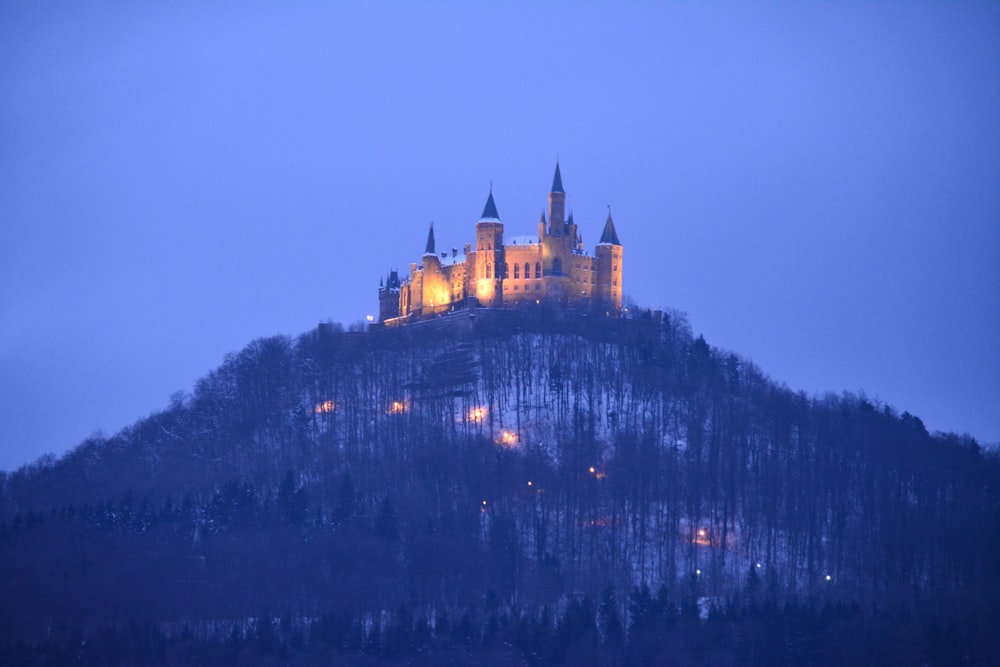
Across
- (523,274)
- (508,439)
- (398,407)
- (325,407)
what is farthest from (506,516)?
(523,274)

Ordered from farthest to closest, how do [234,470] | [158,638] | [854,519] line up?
[234,470]
[854,519]
[158,638]

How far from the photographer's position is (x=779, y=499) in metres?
127

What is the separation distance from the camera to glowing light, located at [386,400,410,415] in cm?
14038

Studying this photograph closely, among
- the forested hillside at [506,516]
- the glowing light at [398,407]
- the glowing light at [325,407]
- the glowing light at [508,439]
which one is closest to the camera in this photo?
the forested hillside at [506,516]

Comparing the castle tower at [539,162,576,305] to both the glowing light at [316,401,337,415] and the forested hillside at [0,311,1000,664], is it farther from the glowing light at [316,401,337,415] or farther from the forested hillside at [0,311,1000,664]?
the glowing light at [316,401,337,415]

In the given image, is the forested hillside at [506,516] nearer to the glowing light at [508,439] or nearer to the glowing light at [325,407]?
the glowing light at [508,439]

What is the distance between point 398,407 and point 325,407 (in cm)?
559

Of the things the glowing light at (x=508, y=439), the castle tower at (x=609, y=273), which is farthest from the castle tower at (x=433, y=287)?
the glowing light at (x=508, y=439)

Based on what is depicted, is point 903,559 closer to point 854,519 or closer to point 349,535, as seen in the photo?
point 854,519

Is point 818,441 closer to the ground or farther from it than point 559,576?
farther from it

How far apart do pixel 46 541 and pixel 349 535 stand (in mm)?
17321

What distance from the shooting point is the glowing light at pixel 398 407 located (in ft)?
461

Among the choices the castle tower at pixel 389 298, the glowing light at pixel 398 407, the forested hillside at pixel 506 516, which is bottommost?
the forested hillside at pixel 506 516

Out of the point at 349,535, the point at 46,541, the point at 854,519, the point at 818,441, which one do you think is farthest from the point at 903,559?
the point at 46,541
